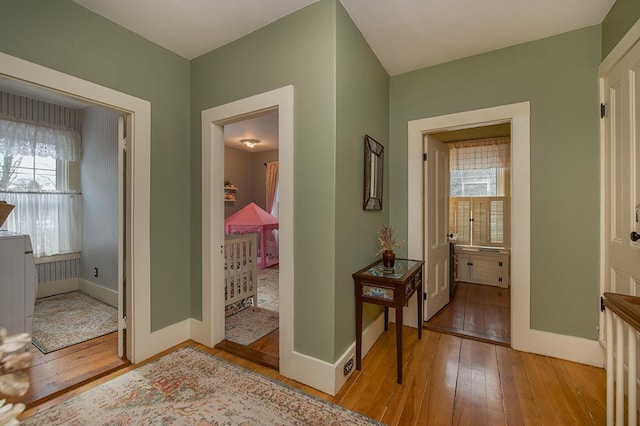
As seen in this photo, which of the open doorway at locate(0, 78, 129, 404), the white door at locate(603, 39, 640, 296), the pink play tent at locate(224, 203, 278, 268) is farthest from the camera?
the pink play tent at locate(224, 203, 278, 268)

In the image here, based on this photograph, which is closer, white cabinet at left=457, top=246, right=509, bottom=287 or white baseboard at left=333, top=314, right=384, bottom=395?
white baseboard at left=333, top=314, right=384, bottom=395

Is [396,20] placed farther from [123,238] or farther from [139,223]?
[123,238]

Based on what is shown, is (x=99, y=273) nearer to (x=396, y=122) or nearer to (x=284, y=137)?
(x=284, y=137)

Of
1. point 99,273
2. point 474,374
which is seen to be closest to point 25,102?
point 99,273

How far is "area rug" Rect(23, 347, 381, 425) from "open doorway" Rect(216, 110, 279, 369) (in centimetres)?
31

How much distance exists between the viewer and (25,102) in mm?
3406

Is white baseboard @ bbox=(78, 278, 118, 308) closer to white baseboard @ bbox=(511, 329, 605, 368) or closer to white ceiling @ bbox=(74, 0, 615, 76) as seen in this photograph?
white ceiling @ bbox=(74, 0, 615, 76)

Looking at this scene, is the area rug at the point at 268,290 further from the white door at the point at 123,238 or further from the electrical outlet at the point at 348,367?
the white door at the point at 123,238

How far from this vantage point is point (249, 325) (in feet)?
9.31

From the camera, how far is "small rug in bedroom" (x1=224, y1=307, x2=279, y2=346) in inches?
101

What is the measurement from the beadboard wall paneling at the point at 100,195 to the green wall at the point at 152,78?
1.25 m

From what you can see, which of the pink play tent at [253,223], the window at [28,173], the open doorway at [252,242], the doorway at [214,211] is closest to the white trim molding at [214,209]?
the doorway at [214,211]

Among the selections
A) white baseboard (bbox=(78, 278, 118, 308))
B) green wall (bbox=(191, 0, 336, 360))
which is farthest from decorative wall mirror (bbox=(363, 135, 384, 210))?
white baseboard (bbox=(78, 278, 118, 308))

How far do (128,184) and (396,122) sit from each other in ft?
8.49
